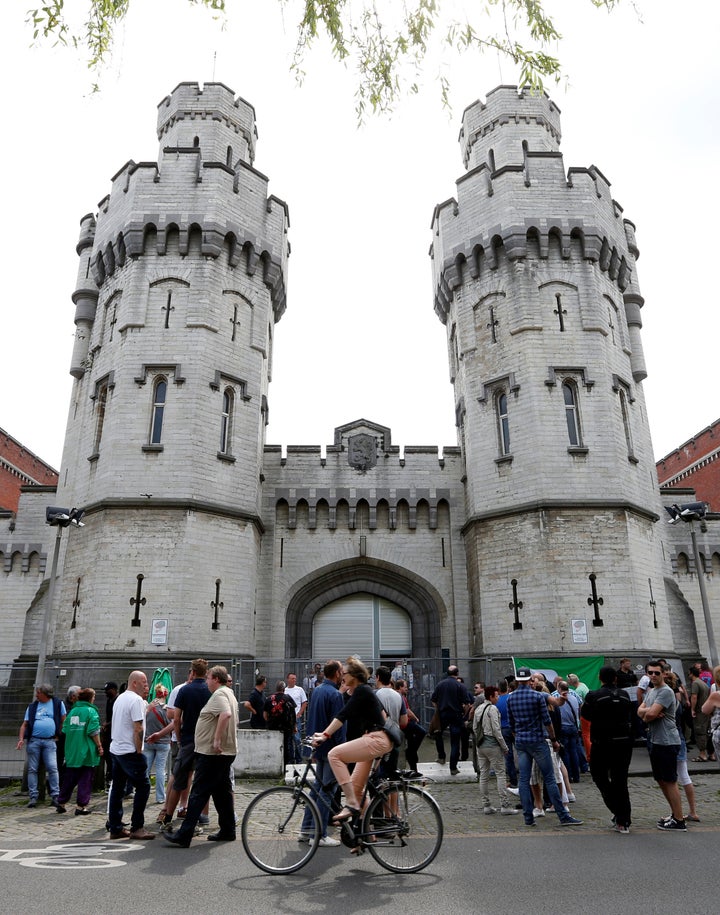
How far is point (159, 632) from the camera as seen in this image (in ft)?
52.6

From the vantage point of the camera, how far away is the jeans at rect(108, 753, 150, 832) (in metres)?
7.22

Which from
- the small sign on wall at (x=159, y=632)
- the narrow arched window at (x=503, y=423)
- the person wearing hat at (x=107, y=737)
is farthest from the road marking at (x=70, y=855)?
the narrow arched window at (x=503, y=423)

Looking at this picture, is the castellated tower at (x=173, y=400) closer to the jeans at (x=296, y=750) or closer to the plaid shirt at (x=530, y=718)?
the jeans at (x=296, y=750)

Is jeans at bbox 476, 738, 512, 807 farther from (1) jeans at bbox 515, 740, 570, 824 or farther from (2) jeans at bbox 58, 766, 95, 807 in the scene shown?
(2) jeans at bbox 58, 766, 95, 807

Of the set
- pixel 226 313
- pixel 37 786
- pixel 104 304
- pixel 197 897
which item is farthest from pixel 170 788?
pixel 104 304

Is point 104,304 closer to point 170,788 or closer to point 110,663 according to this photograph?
point 110,663

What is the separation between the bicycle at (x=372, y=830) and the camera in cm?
577

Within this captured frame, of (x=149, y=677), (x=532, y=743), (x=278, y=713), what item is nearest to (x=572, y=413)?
(x=278, y=713)

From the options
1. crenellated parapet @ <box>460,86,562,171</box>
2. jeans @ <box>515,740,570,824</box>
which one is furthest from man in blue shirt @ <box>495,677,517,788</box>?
crenellated parapet @ <box>460,86,562,171</box>

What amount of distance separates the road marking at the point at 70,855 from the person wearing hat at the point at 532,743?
452cm

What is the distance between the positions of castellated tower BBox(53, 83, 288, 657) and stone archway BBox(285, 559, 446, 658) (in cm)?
220

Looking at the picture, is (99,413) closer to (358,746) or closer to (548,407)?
(548,407)

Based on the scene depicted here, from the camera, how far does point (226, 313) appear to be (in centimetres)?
2009

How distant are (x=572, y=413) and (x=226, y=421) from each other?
10567 millimetres
